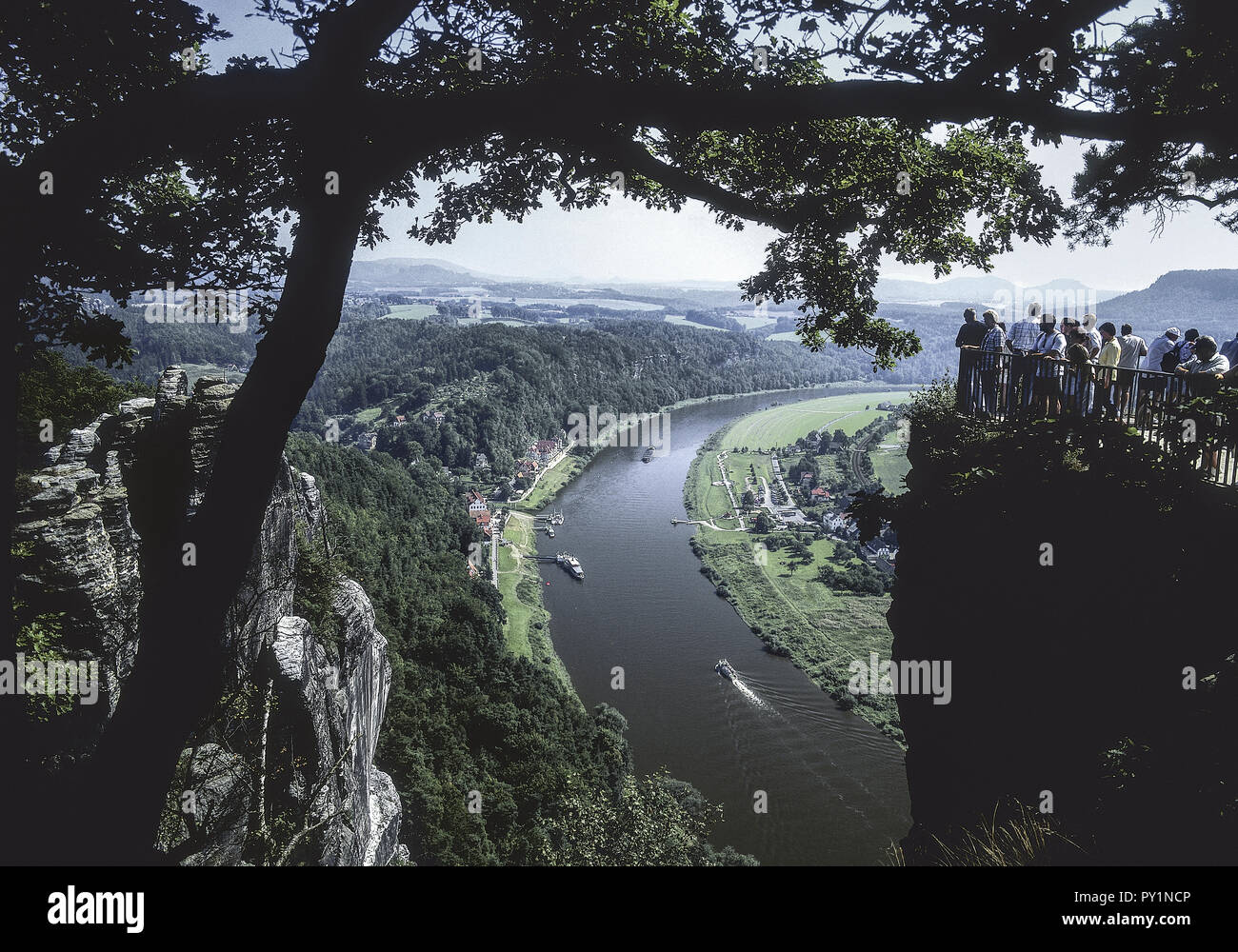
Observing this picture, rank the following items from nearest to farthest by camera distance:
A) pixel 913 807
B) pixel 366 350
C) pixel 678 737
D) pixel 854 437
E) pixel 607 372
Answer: pixel 913 807, pixel 678 737, pixel 854 437, pixel 607 372, pixel 366 350

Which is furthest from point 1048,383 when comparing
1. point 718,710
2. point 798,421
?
point 798,421

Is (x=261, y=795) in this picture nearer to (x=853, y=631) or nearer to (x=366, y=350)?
(x=853, y=631)

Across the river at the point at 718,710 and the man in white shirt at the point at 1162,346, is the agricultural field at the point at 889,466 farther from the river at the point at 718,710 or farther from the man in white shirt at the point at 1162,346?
the man in white shirt at the point at 1162,346

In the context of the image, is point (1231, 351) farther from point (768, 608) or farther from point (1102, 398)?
point (768, 608)

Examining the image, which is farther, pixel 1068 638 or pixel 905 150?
pixel 1068 638

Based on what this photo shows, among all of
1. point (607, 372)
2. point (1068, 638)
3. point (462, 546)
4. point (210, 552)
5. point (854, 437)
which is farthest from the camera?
point (607, 372)

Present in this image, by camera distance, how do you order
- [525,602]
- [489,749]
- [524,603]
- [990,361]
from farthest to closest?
[525,602], [524,603], [489,749], [990,361]
